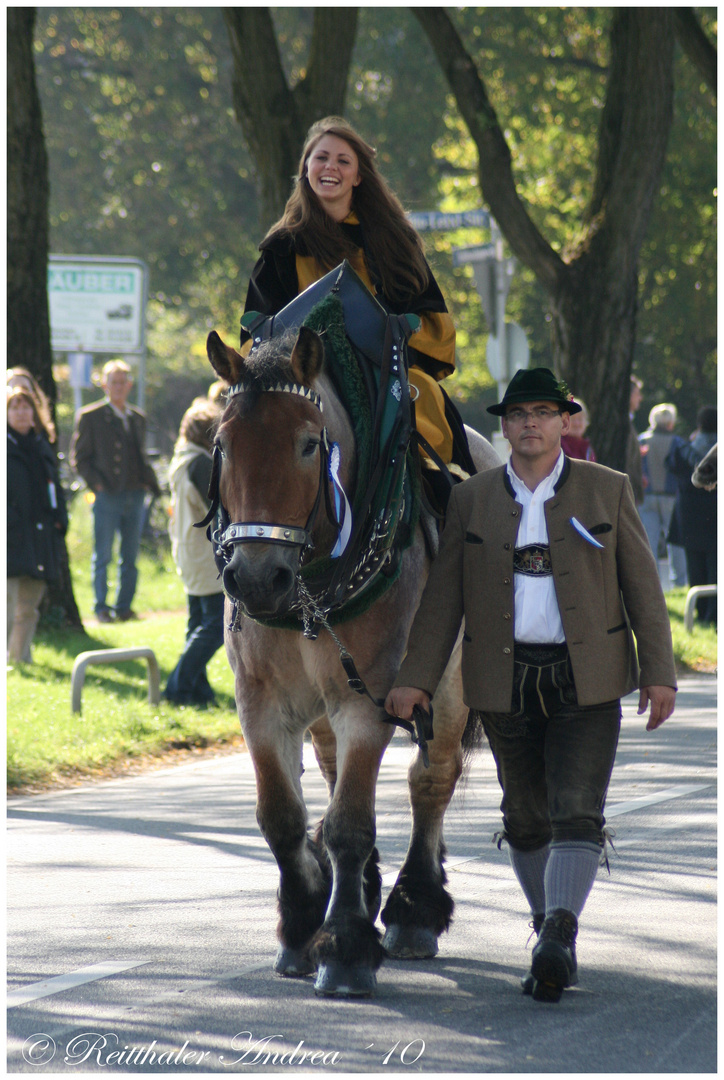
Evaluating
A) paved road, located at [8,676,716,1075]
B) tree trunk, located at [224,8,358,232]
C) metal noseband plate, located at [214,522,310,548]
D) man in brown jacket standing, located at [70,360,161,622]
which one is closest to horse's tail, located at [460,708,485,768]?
paved road, located at [8,676,716,1075]

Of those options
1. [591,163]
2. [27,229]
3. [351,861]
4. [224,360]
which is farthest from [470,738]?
[591,163]

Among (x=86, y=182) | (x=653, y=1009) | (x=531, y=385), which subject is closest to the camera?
(x=653, y=1009)

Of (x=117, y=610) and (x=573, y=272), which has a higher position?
(x=573, y=272)

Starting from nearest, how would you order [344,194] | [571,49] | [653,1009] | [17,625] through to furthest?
[653,1009]
[344,194]
[17,625]
[571,49]

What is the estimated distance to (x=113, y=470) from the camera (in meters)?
15.2

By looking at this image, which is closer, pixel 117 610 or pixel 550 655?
pixel 550 655

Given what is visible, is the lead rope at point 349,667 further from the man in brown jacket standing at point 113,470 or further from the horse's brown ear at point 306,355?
the man in brown jacket standing at point 113,470

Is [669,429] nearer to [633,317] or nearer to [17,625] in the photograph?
[633,317]

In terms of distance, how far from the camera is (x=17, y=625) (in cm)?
1165

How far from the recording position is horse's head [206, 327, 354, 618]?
4.05m

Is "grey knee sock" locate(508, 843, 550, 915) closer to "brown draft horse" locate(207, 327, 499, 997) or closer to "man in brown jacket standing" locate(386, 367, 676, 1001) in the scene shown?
"man in brown jacket standing" locate(386, 367, 676, 1001)

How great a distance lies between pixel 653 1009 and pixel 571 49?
28242 mm

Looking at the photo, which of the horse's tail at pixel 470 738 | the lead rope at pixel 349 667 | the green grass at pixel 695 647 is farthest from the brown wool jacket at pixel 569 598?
the green grass at pixel 695 647

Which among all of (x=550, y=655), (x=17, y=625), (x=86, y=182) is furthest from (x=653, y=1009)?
(x=86, y=182)
